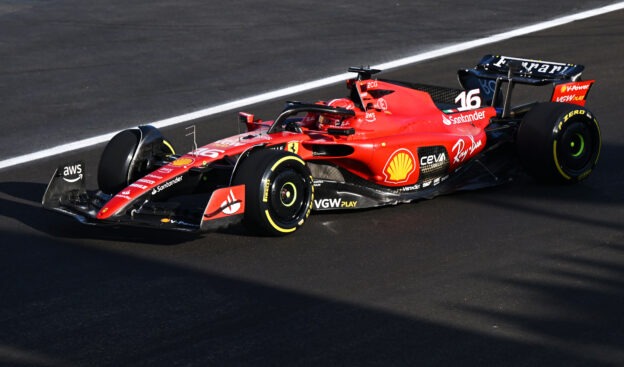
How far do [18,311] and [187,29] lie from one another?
11793mm

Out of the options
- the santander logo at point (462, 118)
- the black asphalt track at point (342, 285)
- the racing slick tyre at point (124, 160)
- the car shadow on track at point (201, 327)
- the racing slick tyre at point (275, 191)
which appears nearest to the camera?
the car shadow on track at point (201, 327)

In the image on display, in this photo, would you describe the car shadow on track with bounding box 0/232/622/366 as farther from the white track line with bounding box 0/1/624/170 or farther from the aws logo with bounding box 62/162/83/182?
the white track line with bounding box 0/1/624/170

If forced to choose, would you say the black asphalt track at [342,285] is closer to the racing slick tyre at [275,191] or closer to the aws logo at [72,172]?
the racing slick tyre at [275,191]

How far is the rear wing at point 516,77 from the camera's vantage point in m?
11.3

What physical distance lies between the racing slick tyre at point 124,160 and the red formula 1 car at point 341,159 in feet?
0.04

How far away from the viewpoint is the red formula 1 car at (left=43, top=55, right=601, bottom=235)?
30.1 ft

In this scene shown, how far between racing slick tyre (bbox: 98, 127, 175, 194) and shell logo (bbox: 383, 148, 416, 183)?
2078 millimetres

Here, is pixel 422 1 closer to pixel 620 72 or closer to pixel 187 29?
pixel 187 29

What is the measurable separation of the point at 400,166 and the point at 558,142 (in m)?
1.54

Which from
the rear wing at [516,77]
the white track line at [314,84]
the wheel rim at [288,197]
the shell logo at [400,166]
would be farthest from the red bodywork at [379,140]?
the white track line at [314,84]

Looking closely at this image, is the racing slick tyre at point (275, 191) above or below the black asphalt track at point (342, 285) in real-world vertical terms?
above

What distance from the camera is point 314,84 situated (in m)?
15.8

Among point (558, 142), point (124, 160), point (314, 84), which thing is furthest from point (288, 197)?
point (314, 84)

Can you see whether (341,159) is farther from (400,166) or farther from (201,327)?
(201,327)
